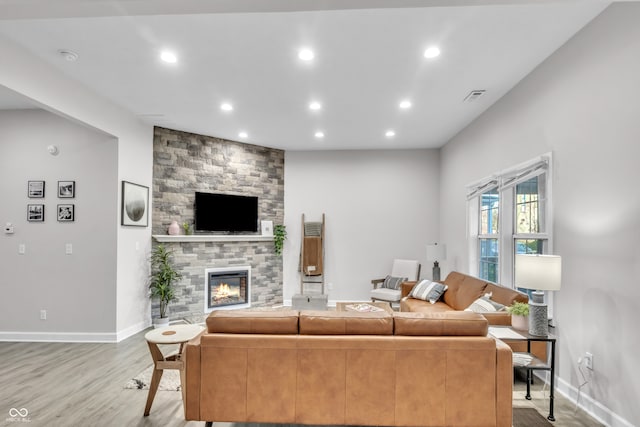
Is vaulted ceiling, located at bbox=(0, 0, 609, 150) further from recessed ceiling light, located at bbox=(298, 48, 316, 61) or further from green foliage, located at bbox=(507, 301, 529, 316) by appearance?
green foliage, located at bbox=(507, 301, 529, 316)

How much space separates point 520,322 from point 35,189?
18.5 ft

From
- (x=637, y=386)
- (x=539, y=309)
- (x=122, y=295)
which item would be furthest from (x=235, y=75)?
(x=637, y=386)

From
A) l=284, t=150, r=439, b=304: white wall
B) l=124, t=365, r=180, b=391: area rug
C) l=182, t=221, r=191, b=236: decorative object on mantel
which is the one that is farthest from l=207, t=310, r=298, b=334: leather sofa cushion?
l=284, t=150, r=439, b=304: white wall

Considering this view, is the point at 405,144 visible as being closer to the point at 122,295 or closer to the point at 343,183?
the point at 343,183

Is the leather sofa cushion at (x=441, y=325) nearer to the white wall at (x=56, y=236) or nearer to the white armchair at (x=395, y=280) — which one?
the white armchair at (x=395, y=280)

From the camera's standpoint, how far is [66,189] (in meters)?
4.22

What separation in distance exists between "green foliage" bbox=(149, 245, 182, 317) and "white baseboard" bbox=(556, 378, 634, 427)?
4.75 metres

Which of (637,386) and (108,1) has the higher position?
(108,1)

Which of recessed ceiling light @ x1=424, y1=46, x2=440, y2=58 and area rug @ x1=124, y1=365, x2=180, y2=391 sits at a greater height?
recessed ceiling light @ x1=424, y1=46, x2=440, y2=58

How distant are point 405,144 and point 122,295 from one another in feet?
16.8

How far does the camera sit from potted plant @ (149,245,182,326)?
15.8 feet

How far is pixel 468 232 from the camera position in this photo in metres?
5.03

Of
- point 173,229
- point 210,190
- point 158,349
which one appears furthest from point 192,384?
point 210,190

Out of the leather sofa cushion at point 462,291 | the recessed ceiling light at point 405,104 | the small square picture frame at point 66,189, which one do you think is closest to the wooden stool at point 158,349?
the small square picture frame at point 66,189
